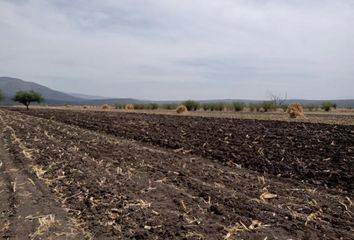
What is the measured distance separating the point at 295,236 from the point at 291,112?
1073 inches

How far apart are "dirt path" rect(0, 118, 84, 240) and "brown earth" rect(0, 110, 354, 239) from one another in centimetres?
9

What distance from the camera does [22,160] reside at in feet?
43.6

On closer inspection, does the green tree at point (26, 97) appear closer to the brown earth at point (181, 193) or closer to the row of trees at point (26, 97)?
the row of trees at point (26, 97)

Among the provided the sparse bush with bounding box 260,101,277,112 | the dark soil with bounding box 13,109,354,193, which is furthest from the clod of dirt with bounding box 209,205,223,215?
the sparse bush with bounding box 260,101,277,112

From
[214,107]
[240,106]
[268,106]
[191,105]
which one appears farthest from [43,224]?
[214,107]

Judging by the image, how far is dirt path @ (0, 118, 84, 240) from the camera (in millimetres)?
7211

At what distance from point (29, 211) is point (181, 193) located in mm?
2983

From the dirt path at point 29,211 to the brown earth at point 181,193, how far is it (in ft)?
0.29

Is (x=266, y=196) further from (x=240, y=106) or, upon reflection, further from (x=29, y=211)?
(x=240, y=106)

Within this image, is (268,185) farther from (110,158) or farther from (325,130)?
(325,130)

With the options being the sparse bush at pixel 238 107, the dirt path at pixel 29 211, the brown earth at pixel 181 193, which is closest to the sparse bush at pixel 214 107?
the sparse bush at pixel 238 107

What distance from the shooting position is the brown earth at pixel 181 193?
7.27m

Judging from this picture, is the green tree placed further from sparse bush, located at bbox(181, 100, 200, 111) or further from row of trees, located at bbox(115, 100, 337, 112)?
sparse bush, located at bbox(181, 100, 200, 111)

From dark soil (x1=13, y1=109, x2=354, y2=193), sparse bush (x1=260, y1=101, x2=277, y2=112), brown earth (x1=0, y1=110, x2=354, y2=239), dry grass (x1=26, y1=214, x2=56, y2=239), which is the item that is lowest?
dry grass (x1=26, y1=214, x2=56, y2=239)
